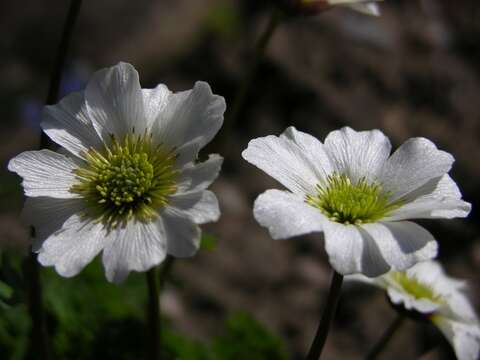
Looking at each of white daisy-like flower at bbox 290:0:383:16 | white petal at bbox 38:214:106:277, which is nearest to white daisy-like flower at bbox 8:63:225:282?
white petal at bbox 38:214:106:277

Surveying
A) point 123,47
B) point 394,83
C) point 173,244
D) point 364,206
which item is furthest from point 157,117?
point 123,47

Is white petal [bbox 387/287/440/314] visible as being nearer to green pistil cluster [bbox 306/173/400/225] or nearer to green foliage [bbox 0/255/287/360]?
green pistil cluster [bbox 306/173/400/225]

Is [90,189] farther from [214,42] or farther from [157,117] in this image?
[214,42]

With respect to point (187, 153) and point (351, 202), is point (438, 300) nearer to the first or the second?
point (351, 202)

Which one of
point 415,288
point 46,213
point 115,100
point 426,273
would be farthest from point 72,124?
point 426,273

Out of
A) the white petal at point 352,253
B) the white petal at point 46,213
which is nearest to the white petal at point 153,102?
the white petal at point 46,213
